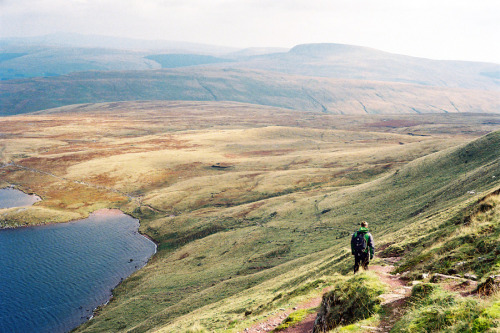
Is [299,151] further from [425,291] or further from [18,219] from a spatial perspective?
[425,291]

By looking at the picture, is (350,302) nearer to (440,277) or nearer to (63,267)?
(440,277)

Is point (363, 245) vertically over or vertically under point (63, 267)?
over

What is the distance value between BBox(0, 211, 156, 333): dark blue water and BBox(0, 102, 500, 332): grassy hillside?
15.1ft

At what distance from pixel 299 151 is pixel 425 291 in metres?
144

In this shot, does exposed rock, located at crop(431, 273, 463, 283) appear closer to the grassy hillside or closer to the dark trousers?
the dark trousers

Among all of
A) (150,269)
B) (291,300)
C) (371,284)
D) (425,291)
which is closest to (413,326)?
(425,291)

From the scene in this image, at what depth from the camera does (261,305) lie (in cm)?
2439

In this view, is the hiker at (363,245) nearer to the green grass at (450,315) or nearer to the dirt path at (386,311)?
the dirt path at (386,311)

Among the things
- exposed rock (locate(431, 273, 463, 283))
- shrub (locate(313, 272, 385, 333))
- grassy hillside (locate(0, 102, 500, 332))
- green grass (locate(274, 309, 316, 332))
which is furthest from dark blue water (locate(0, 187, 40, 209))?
exposed rock (locate(431, 273, 463, 283))

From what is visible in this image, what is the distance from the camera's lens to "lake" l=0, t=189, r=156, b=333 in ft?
169

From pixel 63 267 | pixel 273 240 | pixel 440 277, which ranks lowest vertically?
pixel 63 267

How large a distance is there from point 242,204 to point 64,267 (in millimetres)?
43166

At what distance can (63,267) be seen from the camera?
65938mm

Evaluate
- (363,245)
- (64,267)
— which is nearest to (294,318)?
(363,245)
